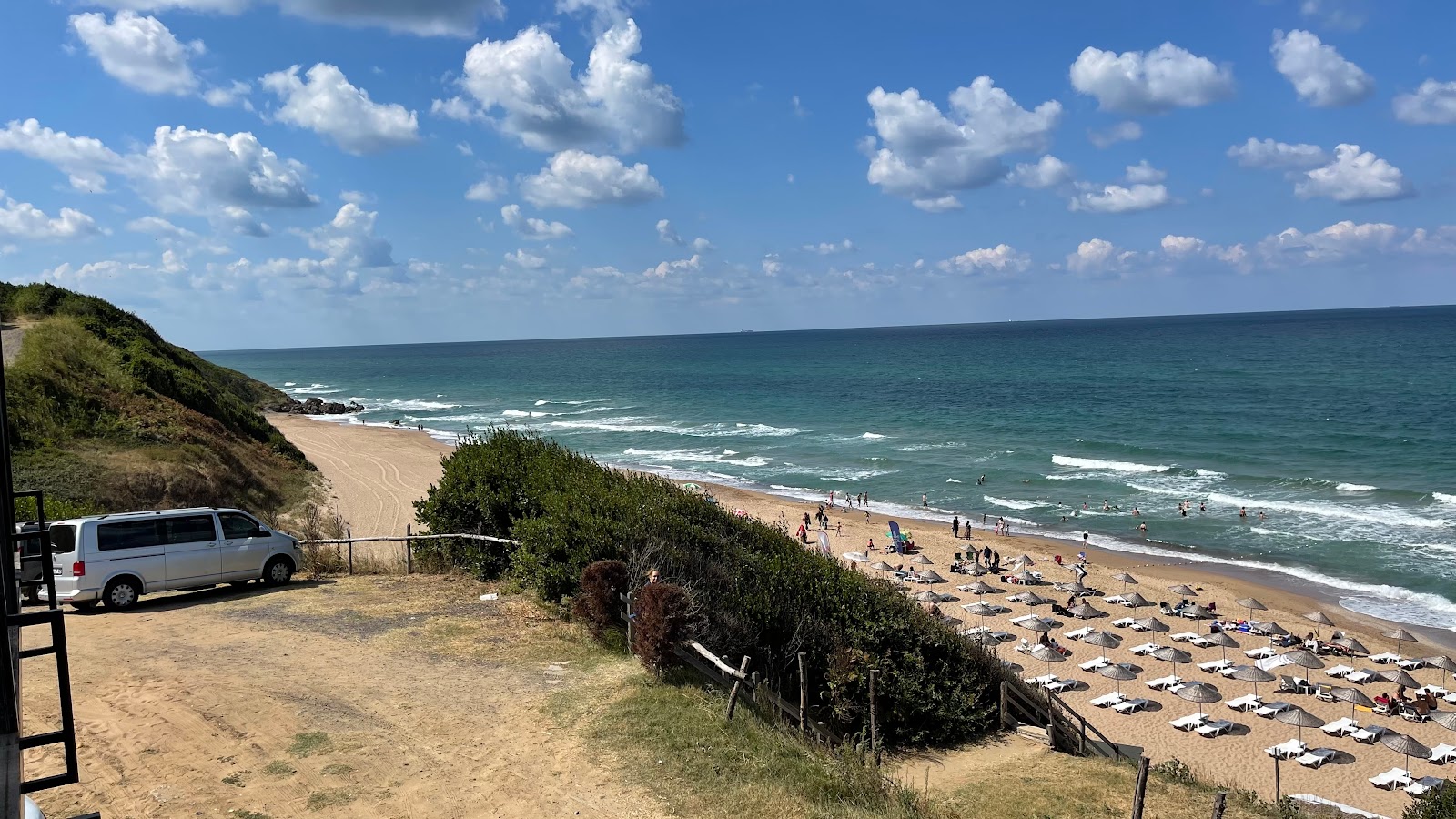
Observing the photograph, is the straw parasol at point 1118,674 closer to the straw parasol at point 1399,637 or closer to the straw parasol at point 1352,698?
the straw parasol at point 1352,698

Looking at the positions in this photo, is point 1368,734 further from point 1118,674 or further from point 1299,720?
point 1118,674

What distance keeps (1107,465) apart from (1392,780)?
3577 cm

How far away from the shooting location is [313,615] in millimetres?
13648

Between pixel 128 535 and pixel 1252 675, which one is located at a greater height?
pixel 128 535

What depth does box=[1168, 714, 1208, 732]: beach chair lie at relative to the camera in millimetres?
19531

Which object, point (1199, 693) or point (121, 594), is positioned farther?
point (1199, 693)

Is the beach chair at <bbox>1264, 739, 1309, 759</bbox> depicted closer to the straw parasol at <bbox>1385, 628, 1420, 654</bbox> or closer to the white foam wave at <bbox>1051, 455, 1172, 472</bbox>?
the straw parasol at <bbox>1385, 628, 1420, 654</bbox>

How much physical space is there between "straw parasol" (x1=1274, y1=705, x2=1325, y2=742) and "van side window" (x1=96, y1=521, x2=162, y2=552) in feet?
72.3

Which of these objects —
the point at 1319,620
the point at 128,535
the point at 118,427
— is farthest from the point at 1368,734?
the point at 118,427

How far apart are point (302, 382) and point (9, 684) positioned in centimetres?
15730

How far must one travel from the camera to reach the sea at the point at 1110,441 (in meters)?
35.5

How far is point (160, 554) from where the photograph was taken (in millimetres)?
14352

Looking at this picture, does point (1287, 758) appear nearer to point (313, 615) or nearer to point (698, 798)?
point (698, 798)

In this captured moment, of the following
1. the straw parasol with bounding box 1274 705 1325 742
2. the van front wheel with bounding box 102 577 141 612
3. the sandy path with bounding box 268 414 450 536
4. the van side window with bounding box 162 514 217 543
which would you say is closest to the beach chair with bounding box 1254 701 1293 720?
the straw parasol with bounding box 1274 705 1325 742
